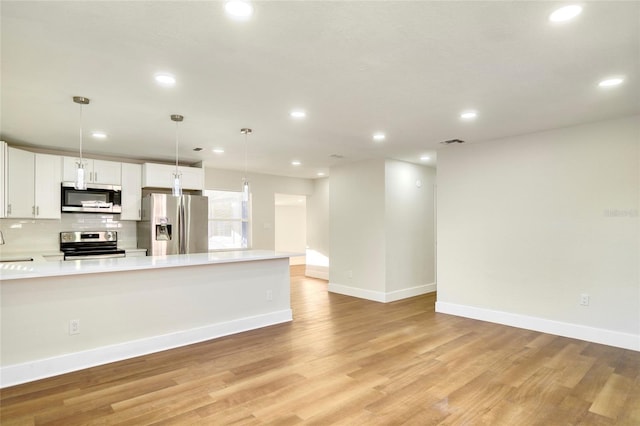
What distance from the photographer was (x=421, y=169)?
6512 millimetres

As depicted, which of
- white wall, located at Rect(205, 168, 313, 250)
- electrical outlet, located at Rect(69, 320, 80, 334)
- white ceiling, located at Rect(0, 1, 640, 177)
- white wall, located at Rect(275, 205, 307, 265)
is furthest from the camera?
white wall, located at Rect(275, 205, 307, 265)

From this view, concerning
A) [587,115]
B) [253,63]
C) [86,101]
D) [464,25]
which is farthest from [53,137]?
[587,115]

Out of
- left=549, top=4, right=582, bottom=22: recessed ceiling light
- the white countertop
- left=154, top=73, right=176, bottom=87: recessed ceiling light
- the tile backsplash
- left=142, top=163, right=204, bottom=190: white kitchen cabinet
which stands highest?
left=549, top=4, right=582, bottom=22: recessed ceiling light

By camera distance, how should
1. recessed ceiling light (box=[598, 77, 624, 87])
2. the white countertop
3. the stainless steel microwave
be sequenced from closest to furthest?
recessed ceiling light (box=[598, 77, 624, 87]), the white countertop, the stainless steel microwave

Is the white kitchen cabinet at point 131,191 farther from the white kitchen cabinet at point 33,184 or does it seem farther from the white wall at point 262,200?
the white wall at point 262,200

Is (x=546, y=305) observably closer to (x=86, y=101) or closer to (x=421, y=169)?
(x=421, y=169)

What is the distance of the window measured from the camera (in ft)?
23.6

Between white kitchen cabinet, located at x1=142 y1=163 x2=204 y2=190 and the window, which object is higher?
white kitchen cabinet, located at x1=142 y1=163 x2=204 y2=190

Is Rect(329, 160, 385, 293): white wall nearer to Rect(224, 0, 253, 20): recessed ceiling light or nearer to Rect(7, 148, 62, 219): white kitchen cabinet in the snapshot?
Rect(224, 0, 253, 20): recessed ceiling light

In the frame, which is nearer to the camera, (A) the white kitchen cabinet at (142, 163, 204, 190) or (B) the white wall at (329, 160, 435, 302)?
(A) the white kitchen cabinet at (142, 163, 204, 190)

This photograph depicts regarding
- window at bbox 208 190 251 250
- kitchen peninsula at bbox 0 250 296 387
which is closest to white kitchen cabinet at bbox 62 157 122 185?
window at bbox 208 190 251 250

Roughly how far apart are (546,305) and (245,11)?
14.5 ft

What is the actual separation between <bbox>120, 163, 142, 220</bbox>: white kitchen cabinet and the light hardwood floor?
292cm

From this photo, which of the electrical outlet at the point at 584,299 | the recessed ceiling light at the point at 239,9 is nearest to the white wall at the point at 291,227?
the electrical outlet at the point at 584,299
